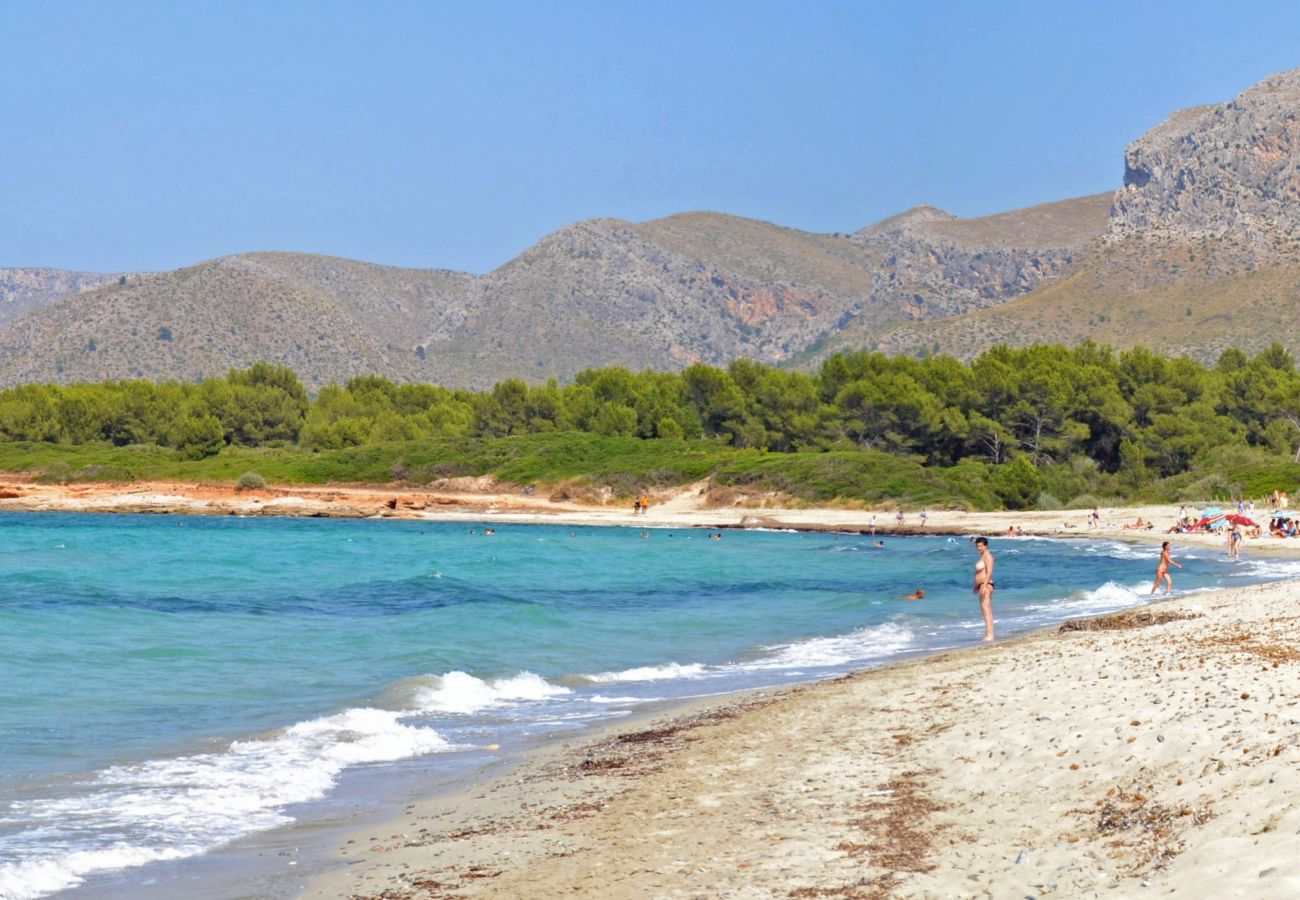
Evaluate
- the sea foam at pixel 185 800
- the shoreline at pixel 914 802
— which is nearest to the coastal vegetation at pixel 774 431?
the shoreline at pixel 914 802

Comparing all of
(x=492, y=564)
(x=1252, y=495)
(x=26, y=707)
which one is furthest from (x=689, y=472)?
(x=26, y=707)

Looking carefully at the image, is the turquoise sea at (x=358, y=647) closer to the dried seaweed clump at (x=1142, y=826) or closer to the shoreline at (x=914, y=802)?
the shoreline at (x=914, y=802)

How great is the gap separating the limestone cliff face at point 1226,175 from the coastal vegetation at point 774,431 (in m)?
61.3

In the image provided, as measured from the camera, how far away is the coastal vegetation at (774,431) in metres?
71.5

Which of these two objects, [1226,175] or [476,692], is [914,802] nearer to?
[476,692]

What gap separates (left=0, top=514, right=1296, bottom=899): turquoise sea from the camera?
36.9 feet

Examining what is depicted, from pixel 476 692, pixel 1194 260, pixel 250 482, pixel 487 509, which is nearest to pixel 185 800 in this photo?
pixel 476 692

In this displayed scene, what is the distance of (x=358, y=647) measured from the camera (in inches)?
864

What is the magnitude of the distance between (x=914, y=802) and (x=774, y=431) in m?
76.7

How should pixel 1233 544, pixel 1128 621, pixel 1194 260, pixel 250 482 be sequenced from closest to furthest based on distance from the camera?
pixel 1128 621 < pixel 1233 544 < pixel 250 482 < pixel 1194 260

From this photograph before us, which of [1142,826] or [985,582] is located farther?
[985,582]

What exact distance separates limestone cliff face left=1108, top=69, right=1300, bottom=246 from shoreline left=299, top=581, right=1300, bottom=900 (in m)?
133

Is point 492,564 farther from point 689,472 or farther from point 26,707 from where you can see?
point 689,472

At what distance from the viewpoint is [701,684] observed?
17891 mm
